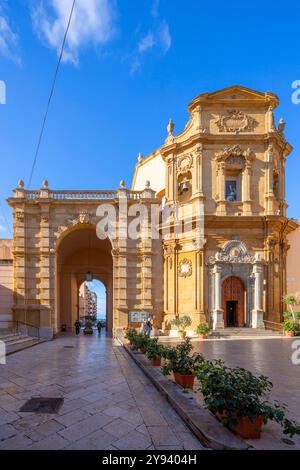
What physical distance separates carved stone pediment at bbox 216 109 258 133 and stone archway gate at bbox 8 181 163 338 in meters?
7.25

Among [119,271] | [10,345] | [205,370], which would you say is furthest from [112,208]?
[205,370]

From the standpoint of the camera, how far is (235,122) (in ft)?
62.4

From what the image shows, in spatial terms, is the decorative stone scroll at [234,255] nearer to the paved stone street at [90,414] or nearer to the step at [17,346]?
the paved stone street at [90,414]

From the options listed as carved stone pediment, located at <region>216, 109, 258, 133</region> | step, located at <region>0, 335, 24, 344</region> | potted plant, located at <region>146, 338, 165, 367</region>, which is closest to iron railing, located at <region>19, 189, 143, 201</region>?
carved stone pediment, located at <region>216, 109, 258, 133</region>

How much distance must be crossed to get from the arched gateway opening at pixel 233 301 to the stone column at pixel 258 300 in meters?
0.83

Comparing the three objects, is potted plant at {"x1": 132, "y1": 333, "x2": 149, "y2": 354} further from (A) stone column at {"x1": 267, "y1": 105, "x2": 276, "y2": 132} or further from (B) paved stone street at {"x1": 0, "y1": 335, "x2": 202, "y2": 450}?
(A) stone column at {"x1": 267, "y1": 105, "x2": 276, "y2": 132}

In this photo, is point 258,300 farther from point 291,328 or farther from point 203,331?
point 203,331

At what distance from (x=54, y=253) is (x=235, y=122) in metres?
→ 15.4

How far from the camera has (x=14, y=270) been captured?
55.4 ft

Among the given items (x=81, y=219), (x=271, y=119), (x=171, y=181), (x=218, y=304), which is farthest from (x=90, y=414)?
(x=271, y=119)

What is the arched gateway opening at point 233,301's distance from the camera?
18.1 metres
